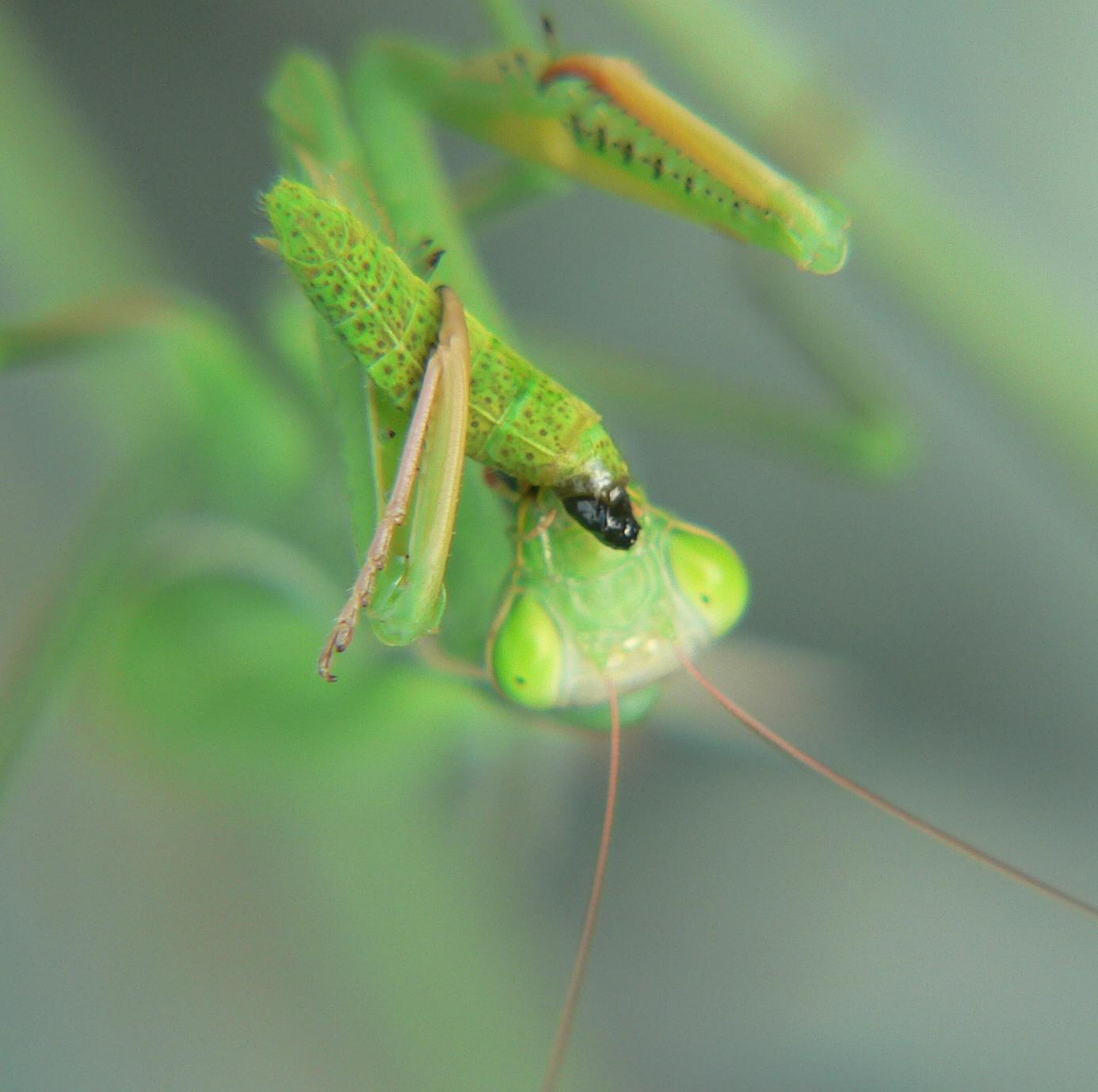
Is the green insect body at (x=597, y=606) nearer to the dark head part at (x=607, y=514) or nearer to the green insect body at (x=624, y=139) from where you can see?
the dark head part at (x=607, y=514)

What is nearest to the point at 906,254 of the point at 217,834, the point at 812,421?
the point at 812,421

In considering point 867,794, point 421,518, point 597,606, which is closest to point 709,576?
point 597,606

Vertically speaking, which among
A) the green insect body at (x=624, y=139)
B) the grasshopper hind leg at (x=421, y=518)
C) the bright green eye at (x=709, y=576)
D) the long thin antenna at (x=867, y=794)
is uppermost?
the green insect body at (x=624, y=139)

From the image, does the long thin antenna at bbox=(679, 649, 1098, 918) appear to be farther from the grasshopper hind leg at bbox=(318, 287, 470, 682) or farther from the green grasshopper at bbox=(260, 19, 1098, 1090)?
the grasshopper hind leg at bbox=(318, 287, 470, 682)

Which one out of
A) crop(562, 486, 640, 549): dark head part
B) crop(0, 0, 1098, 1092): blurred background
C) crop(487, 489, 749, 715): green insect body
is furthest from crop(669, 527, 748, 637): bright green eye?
crop(0, 0, 1098, 1092): blurred background

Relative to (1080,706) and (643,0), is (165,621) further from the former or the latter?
(1080,706)

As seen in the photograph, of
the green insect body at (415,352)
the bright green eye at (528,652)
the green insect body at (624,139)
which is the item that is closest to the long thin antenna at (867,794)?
the bright green eye at (528,652)

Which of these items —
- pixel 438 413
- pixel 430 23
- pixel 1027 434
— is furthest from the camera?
pixel 430 23
